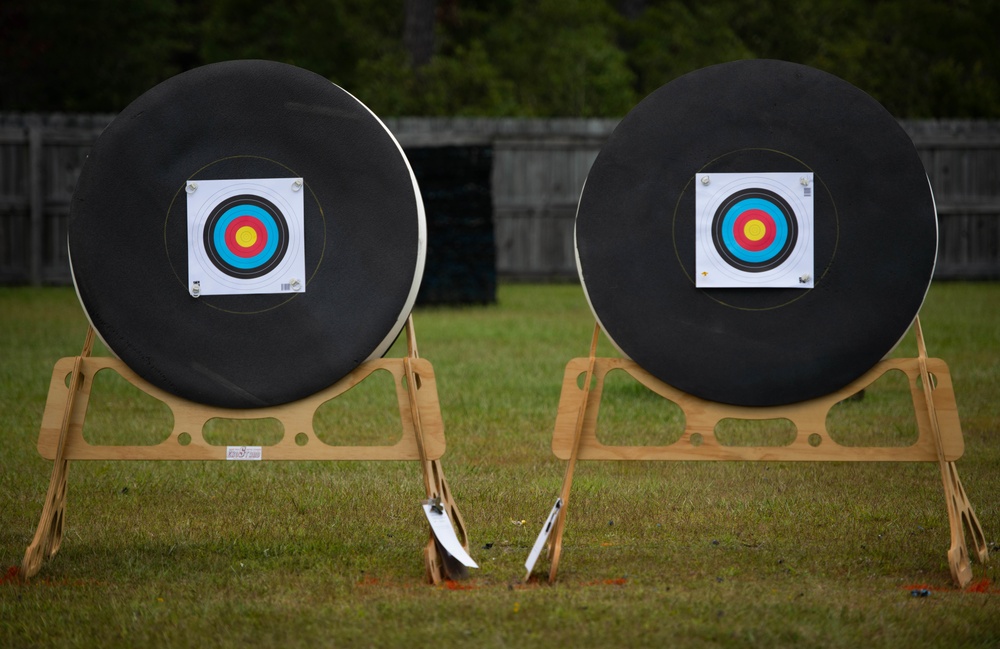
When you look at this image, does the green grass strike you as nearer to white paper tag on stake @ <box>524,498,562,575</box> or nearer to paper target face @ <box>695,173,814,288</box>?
white paper tag on stake @ <box>524,498,562,575</box>

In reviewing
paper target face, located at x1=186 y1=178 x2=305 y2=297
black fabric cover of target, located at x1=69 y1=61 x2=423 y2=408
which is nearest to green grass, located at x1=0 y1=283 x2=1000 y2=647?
black fabric cover of target, located at x1=69 y1=61 x2=423 y2=408

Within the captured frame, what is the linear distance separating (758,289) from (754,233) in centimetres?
19

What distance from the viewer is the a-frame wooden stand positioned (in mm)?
4027

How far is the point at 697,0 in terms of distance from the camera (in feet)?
85.7

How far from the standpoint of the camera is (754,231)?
13.9 feet

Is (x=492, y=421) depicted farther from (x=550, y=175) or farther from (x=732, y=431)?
(x=550, y=175)

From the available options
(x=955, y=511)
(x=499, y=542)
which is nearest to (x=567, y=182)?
(x=499, y=542)

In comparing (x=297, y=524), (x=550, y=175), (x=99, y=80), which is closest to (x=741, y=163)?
(x=297, y=524)

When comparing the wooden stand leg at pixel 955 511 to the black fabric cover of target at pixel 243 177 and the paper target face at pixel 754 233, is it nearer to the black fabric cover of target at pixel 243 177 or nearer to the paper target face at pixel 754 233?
the paper target face at pixel 754 233

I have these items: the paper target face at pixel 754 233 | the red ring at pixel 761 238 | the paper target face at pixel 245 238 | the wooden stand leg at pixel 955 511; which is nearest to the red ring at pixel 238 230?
the paper target face at pixel 245 238

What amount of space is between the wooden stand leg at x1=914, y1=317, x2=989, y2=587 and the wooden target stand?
1.58 m

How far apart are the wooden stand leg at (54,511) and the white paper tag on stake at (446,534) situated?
4.18 ft

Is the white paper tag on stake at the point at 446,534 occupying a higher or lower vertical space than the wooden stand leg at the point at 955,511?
lower

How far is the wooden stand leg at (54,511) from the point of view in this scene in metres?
4.03
